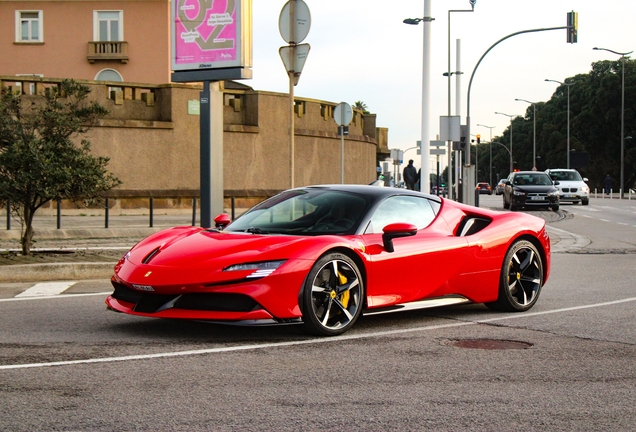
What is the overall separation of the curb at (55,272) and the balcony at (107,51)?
1311 inches

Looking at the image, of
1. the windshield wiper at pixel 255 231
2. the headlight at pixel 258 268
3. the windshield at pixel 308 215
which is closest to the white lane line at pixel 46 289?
the windshield at pixel 308 215

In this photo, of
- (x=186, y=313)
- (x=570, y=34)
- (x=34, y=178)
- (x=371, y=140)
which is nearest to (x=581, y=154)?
(x=371, y=140)

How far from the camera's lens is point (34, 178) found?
42.3 ft

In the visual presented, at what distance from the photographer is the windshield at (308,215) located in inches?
311

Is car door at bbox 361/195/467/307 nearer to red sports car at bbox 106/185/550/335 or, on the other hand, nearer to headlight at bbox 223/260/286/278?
red sports car at bbox 106/185/550/335

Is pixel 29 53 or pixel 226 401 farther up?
pixel 29 53

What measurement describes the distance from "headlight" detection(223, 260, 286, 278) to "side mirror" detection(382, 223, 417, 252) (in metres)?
1.10

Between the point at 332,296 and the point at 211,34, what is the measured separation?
26.7ft

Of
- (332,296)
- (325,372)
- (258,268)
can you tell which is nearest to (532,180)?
(332,296)

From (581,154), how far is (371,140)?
42.8 m

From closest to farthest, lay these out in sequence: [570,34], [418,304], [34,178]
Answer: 1. [418,304]
2. [34,178]
3. [570,34]

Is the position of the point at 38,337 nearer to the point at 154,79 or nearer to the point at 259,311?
the point at 259,311

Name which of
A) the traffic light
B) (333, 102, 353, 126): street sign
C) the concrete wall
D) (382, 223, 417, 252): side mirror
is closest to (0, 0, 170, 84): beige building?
the concrete wall

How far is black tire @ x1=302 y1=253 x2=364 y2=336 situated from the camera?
7238 millimetres
